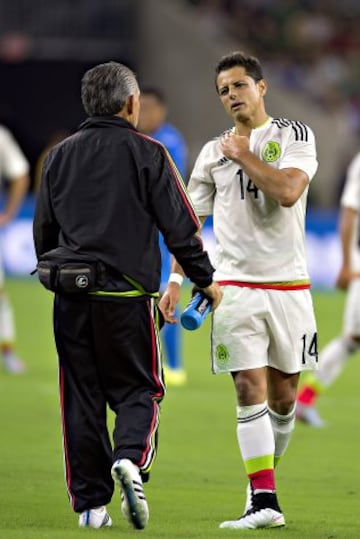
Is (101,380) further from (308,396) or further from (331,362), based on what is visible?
(331,362)

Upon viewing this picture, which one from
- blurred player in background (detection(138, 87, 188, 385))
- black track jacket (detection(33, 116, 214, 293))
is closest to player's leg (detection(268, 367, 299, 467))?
black track jacket (detection(33, 116, 214, 293))

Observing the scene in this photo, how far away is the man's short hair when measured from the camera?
6227 mm

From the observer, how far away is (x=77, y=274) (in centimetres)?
618

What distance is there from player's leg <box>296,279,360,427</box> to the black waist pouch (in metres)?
4.82

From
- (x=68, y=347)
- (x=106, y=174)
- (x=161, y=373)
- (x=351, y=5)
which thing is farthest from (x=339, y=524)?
(x=351, y=5)

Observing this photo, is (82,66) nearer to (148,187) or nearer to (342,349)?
(342,349)

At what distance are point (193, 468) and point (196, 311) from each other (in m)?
2.56

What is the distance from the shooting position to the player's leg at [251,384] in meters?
6.64

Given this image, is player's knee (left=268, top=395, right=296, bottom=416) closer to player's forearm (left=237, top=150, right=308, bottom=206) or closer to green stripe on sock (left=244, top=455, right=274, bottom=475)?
green stripe on sock (left=244, top=455, right=274, bottom=475)

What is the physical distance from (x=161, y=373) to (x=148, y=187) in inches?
34.3

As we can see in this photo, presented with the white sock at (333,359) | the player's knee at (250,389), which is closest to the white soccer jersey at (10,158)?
the white sock at (333,359)

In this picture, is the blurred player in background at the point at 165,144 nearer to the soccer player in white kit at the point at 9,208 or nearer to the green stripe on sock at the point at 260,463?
the soccer player in white kit at the point at 9,208

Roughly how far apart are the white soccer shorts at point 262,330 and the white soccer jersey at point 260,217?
0.32 feet

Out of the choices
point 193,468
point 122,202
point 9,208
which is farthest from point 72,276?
point 9,208
